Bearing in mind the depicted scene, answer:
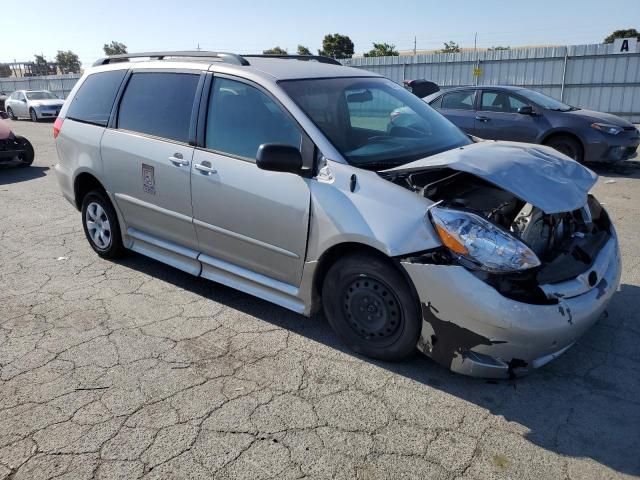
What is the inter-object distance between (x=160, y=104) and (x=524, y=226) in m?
2.95

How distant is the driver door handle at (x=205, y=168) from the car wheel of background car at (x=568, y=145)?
7477 millimetres

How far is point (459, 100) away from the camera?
35.2ft

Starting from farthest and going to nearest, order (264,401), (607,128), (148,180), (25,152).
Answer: (25,152) → (607,128) → (148,180) → (264,401)

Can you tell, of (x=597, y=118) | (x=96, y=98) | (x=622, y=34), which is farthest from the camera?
(x=622, y=34)

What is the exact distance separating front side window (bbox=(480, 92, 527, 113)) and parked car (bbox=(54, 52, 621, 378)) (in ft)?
20.7

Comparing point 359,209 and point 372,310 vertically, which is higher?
point 359,209

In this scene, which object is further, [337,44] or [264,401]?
[337,44]

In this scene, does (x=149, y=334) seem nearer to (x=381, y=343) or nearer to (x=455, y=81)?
(x=381, y=343)

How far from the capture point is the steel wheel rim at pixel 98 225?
521 cm

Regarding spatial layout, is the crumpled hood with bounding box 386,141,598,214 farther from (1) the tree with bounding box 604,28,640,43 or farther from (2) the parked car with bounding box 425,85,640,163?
(1) the tree with bounding box 604,28,640,43

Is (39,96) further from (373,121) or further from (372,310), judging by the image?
(372,310)

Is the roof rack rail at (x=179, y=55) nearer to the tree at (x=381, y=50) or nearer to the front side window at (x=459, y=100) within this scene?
the front side window at (x=459, y=100)

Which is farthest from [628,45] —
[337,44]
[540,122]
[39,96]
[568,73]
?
[337,44]

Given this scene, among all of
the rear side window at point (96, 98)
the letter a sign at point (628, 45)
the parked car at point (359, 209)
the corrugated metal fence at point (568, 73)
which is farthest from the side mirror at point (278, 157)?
the letter a sign at point (628, 45)
